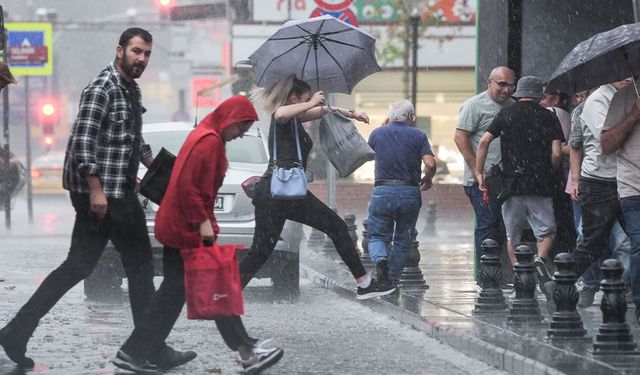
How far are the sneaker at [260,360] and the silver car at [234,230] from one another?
4560 millimetres

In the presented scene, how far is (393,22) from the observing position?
116ft

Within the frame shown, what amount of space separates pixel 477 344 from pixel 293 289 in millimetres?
4497

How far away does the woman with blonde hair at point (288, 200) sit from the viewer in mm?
10766

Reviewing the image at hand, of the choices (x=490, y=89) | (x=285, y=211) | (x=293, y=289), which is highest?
(x=490, y=89)

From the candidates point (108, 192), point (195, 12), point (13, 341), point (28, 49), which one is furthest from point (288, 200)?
point (195, 12)

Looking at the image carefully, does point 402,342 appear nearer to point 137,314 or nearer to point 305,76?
point 137,314

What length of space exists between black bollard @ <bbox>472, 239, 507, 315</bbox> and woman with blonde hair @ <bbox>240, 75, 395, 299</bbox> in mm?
914

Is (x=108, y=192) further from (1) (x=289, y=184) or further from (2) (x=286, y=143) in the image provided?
(2) (x=286, y=143)

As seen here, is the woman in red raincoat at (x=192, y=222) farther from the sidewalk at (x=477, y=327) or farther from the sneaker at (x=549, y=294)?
the sneaker at (x=549, y=294)

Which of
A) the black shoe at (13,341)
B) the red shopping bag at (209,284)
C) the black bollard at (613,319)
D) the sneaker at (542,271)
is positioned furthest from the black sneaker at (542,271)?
the black shoe at (13,341)

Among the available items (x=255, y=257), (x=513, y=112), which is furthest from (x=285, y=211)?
(x=513, y=112)

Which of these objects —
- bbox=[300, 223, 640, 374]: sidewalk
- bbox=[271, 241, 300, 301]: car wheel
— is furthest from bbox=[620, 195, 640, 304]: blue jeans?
bbox=[271, 241, 300, 301]: car wheel

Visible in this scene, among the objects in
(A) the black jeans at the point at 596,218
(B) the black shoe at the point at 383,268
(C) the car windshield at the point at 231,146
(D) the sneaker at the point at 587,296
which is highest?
(C) the car windshield at the point at 231,146

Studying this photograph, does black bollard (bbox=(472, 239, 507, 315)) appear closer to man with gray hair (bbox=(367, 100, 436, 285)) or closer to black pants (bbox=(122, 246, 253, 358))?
man with gray hair (bbox=(367, 100, 436, 285))
